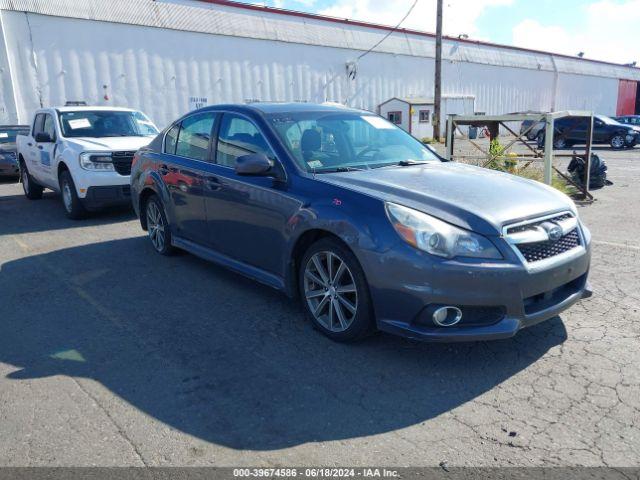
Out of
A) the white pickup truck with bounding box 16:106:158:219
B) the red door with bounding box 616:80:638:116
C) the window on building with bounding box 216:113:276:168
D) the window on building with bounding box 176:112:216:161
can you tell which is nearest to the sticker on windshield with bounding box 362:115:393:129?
the window on building with bounding box 216:113:276:168

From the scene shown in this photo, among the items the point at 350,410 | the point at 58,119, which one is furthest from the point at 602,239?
the point at 58,119

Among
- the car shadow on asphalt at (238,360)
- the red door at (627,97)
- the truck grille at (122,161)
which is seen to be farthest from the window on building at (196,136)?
the red door at (627,97)

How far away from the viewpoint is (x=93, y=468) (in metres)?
2.56

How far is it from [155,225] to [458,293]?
4251 mm

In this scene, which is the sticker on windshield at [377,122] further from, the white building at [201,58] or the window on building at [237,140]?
the white building at [201,58]

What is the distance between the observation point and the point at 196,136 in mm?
5383

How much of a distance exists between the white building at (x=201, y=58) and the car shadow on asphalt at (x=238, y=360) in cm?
1826

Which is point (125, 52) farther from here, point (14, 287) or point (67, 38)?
point (14, 287)

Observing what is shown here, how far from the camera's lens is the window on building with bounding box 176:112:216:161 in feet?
17.0

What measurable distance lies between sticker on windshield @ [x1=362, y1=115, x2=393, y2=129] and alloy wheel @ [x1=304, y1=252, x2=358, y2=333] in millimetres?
1750

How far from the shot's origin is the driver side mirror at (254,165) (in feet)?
13.4

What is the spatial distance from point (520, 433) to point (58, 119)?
8835 millimetres

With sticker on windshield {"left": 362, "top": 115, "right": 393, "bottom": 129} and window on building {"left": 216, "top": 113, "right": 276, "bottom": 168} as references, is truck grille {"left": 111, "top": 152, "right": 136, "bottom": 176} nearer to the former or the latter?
window on building {"left": 216, "top": 113, "right": 276, "bottom": 168}

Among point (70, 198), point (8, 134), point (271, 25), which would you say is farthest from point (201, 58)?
point (70, 198)
